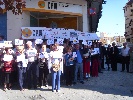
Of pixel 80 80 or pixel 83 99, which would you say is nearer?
pixel 83 99

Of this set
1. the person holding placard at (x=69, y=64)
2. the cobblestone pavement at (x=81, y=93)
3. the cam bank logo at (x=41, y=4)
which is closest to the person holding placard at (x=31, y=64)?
the cobblestone pavement at (x=81, y=93)

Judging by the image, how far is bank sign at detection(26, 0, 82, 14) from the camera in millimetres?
14773

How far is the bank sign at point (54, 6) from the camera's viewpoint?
14.8 meters

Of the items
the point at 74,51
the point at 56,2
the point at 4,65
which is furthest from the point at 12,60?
the point at 56,2

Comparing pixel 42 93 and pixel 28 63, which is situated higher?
pixel 28 63

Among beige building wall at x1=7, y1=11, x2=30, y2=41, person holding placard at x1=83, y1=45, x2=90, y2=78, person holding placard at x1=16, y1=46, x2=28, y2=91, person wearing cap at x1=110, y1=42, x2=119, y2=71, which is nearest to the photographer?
person holding placard at x1=16, y1=46, x2=28, y2=91

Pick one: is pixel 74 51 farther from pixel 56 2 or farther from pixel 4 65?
pixel 56 2

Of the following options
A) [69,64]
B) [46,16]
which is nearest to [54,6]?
[46,16]

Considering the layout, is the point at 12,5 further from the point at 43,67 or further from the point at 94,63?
the point at 94,63

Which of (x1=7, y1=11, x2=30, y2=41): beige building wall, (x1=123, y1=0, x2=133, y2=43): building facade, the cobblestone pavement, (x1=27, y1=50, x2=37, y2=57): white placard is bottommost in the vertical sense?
the cobblestone pavement

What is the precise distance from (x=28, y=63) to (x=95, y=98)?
10.5 feet

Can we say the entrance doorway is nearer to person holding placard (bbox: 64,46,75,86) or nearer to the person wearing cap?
the person wearing cap

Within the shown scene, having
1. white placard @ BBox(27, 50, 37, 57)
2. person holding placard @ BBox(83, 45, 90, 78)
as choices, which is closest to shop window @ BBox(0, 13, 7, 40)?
white placard @ BBox(27, 50, 37, 57)

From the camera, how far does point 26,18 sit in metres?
14.8
